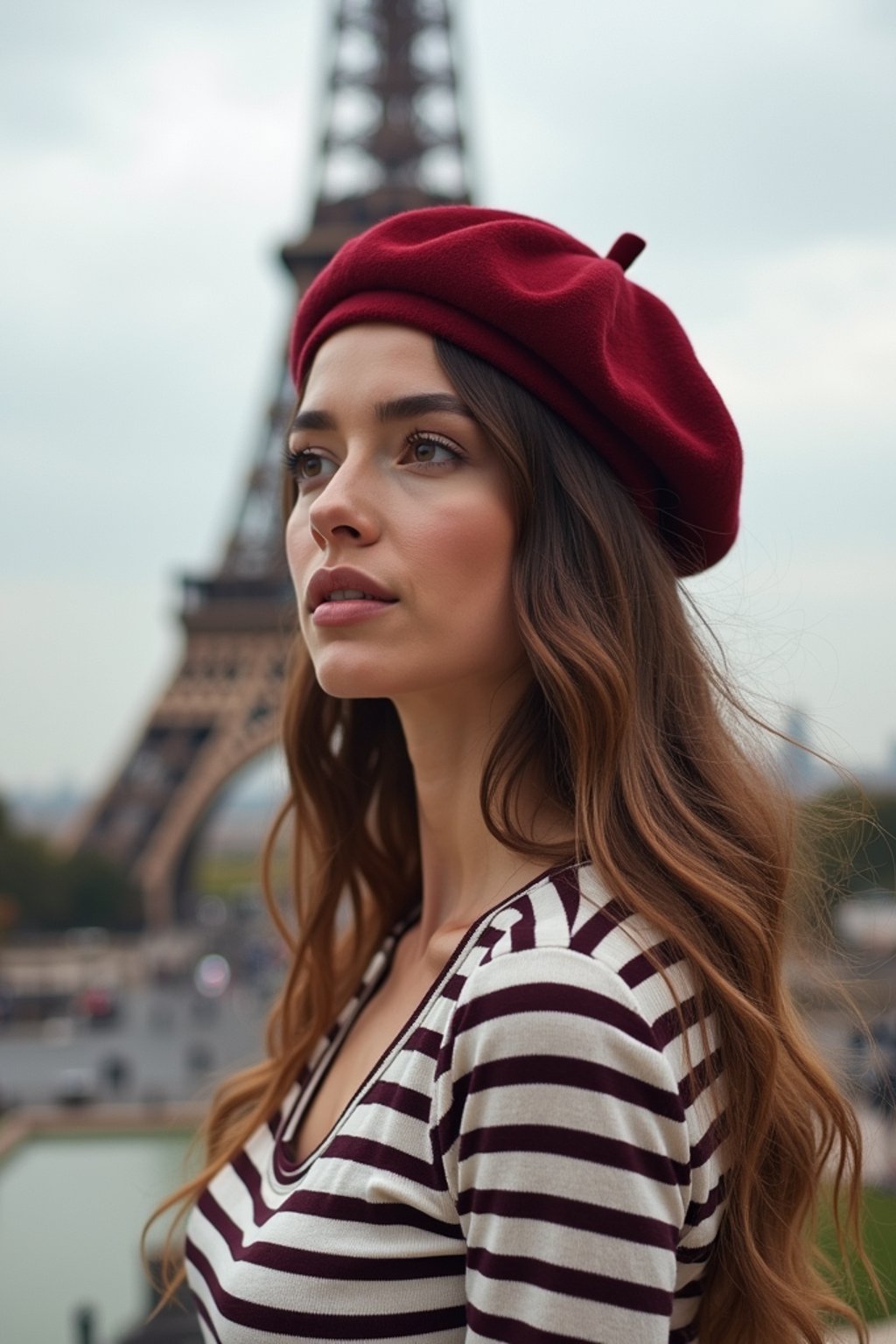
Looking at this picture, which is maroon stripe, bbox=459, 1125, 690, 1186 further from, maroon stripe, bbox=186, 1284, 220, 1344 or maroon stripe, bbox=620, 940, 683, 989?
maroon stripe, bbox=186, 1284, 220, 1344

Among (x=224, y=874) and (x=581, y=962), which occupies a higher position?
(x=581, y=962)

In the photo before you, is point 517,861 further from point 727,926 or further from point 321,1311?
point 321,1311

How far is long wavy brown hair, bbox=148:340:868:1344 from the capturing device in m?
1.49

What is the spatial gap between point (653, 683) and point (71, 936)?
23401 mm

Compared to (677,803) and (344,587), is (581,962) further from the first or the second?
(344,587)

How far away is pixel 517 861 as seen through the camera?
1681 mm

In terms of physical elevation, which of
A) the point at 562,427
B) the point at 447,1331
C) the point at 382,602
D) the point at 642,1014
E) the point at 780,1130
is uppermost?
the point at 562,427

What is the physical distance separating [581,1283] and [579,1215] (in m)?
0.06

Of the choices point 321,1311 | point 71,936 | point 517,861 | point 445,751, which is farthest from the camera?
point 71,936

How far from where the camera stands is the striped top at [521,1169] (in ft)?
4.13

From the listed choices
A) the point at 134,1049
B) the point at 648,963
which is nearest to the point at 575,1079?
the point at 648,963

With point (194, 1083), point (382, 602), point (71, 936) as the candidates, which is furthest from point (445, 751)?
point (71, 936)

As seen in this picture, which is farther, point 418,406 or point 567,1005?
point 418,406

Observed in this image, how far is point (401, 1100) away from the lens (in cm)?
146
